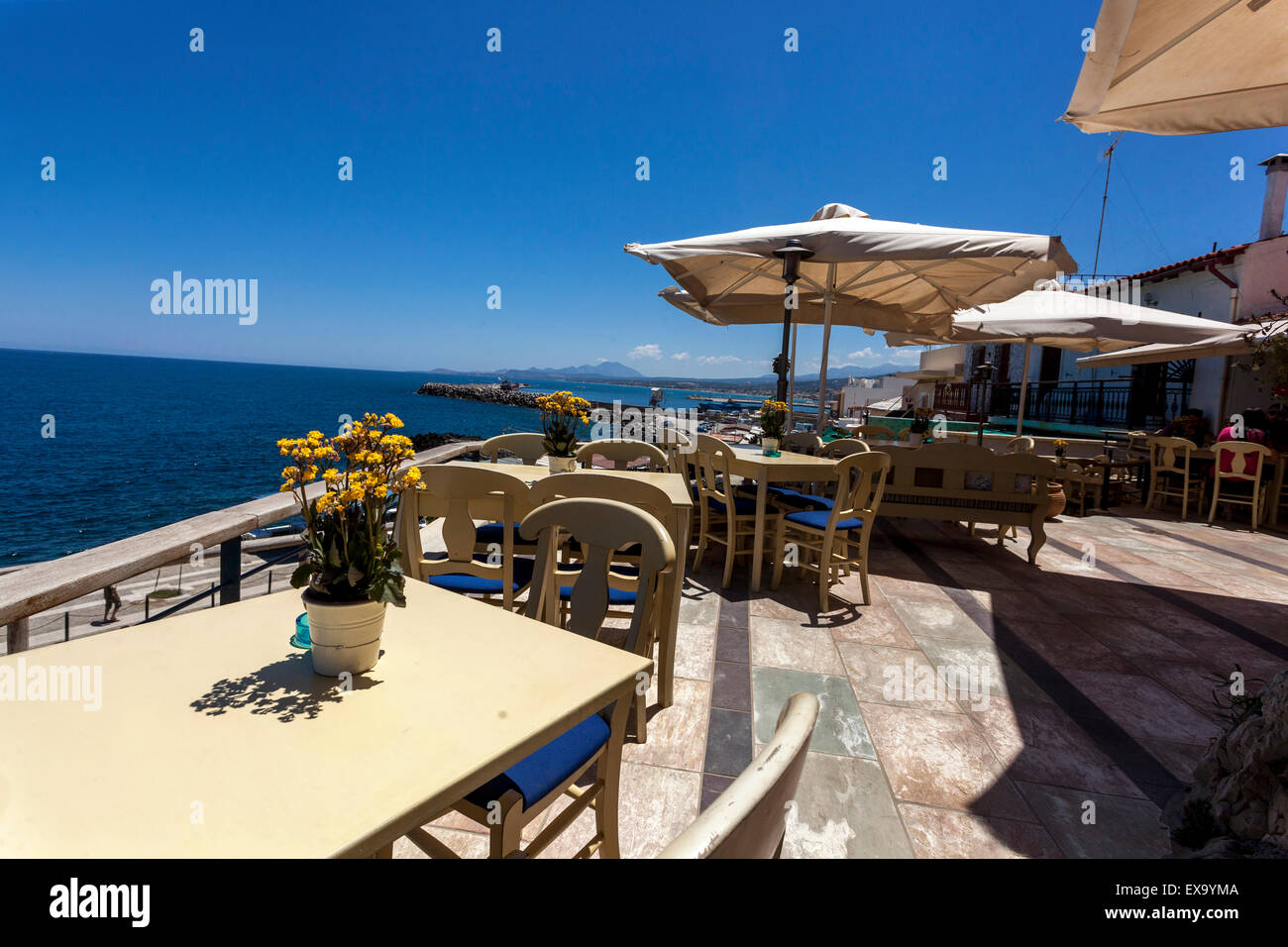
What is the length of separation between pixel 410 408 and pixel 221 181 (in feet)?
130

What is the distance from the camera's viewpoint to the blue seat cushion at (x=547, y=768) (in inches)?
A: 45.3

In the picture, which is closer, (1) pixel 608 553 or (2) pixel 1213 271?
(1) pixel 608 553

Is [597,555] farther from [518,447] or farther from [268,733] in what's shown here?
[518,447]

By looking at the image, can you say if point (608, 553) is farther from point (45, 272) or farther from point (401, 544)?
point (45, 272)

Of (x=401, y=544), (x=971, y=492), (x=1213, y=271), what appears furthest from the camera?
(x=1213, y=271)

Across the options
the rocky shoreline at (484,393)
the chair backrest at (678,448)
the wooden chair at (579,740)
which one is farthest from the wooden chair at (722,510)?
the rocky shoreline at (484,393)

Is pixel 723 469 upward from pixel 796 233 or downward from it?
downward

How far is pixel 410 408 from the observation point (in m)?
73.6

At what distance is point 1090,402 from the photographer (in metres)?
14.4

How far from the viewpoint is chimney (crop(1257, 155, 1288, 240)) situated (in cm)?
975

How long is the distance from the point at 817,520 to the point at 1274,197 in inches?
502

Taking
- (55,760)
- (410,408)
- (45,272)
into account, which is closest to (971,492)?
(55,760)

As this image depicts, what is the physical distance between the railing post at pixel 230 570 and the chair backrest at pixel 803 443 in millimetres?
3874

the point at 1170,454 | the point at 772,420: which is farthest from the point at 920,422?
the point at 1170,454
